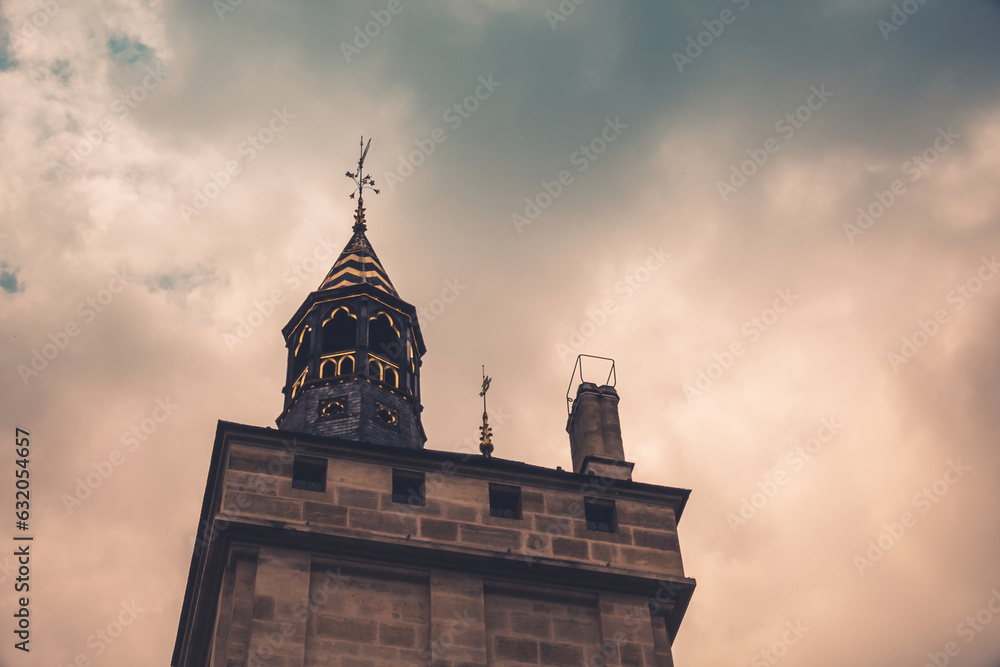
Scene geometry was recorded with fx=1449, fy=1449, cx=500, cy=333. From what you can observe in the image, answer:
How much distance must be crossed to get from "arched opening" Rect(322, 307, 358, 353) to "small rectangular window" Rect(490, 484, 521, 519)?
28.9 ft

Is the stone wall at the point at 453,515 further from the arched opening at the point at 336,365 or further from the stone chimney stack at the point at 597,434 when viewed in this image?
the arched opening at the point at 336,365

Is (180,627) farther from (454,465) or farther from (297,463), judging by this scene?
(454,465)

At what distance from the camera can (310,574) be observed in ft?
93.0

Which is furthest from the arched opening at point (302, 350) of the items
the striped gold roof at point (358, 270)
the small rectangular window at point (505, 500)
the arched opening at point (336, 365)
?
the small rectangular window at point (505, 500)

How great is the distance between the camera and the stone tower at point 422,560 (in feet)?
90.5

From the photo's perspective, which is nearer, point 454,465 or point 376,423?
point 454,465

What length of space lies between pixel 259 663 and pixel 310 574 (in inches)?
99.6

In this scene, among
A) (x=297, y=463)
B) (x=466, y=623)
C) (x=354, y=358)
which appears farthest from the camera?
(x=354, y=358)

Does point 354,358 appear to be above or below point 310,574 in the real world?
above

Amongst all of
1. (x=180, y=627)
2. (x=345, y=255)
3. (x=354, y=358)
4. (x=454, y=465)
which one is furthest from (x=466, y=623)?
(x=345, y=255)

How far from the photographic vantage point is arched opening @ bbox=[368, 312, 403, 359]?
38594 mm

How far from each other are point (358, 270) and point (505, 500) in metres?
12.6

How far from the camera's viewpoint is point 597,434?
33875 millimetres

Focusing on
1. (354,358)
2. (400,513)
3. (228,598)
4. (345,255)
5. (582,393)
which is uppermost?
(345,255)
